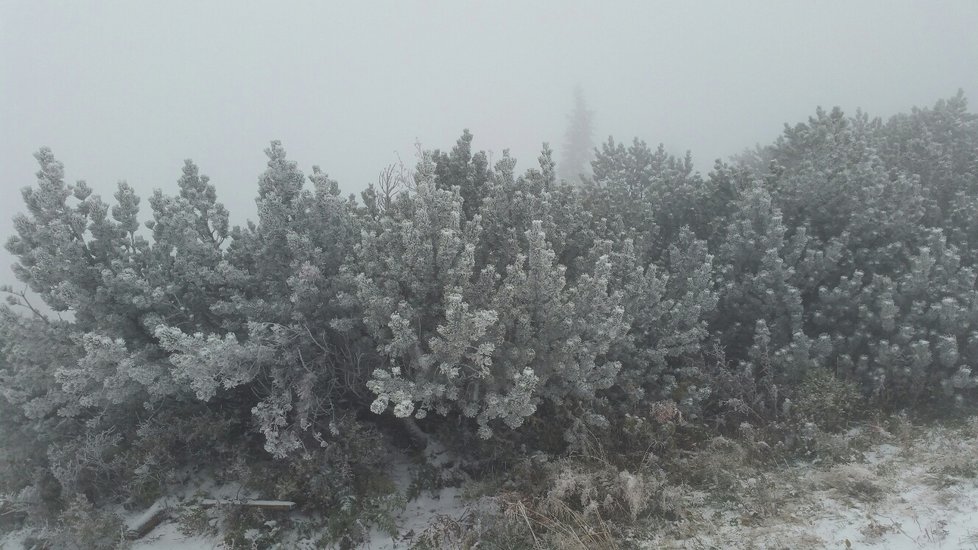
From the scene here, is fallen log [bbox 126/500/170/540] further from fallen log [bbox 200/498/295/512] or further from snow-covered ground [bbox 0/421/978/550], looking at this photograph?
fallen log [bbox 200/498/295/512]

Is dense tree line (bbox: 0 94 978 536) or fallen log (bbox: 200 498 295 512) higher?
dense tree line (bbox: 0 94 978 536)

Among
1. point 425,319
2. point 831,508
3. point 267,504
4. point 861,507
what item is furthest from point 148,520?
point 861,507

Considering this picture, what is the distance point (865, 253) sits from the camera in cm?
952

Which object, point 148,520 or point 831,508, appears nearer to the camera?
point 831,508

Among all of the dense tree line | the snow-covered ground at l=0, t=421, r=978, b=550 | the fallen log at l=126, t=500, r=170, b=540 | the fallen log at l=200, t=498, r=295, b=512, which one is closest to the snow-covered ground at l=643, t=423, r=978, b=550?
the snow-covered ground at l=0, t=421, r=978, b=550

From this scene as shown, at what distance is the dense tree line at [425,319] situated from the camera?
655 centimetres

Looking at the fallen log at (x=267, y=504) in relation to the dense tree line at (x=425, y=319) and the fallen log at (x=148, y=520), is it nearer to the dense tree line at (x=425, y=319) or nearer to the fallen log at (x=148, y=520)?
the dense tree line at (x=425, y=319)

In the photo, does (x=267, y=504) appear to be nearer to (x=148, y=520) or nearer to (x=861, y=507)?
(x=148, y=520)

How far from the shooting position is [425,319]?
7.06 metres

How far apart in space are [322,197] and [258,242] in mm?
1162

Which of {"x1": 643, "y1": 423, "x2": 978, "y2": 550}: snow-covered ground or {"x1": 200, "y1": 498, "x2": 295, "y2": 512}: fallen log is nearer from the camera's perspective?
{"x1": 643, "y1": 423, "x2": 978, "y2": 550}: snow-covered ground

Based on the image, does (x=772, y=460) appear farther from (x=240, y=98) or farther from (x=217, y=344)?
(x=240, y=98)

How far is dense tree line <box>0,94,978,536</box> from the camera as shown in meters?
6.55

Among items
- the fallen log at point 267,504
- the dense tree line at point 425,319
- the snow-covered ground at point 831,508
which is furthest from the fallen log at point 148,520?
the fallen log at point 267,504
